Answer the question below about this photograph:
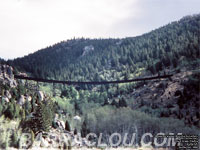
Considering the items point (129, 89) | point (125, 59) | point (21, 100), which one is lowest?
point (21, 100)

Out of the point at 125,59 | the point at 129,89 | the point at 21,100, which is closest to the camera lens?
the point at 21,100

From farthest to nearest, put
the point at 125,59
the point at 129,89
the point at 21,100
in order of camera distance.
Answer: the point at 125,59, the point at 129,89, the point at 21,100

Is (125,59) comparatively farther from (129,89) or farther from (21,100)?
(21,100)

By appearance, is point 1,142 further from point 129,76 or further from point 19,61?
point 19,61

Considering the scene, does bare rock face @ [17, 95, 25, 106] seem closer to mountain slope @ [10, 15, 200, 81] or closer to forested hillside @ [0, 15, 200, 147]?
forested hillside @ [0, 15, 200, 147]

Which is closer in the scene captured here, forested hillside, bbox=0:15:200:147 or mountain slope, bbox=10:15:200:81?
forested hillside, bbox=0:15:200:147

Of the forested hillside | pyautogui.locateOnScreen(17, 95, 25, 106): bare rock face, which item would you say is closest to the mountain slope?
the forested hillside

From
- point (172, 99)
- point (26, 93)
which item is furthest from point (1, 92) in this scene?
point (172, 99)

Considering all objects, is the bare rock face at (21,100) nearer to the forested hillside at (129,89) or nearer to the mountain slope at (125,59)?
the forested hillside at (129,89)

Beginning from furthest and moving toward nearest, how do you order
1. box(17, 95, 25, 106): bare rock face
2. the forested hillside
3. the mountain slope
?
1. the mountain slope
2. the forested hillside
3. box(17, 95, 25, 106): bare rock face

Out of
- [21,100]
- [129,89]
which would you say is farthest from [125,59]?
[21,100]

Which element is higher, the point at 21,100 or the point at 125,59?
the point at 125,59

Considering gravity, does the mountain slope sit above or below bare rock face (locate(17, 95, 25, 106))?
above

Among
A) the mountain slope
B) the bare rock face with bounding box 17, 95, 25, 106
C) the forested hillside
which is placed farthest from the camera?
the mountain slope
